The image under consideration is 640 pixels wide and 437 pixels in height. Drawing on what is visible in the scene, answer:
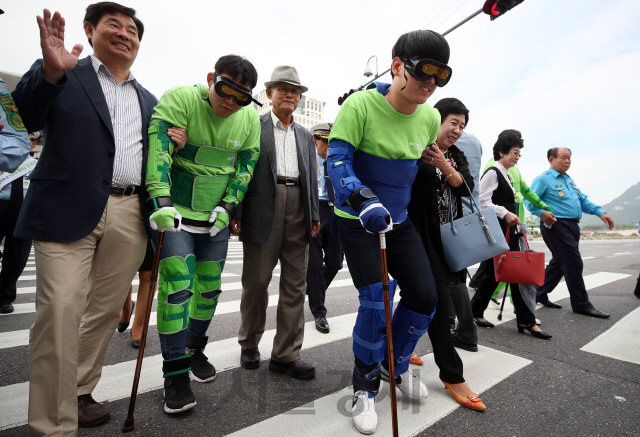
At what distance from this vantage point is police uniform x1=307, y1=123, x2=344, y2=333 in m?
4.04

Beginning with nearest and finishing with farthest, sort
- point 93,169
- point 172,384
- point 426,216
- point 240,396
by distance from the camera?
point 93,169 → point 172,384 → point 240,396 → point 426,216

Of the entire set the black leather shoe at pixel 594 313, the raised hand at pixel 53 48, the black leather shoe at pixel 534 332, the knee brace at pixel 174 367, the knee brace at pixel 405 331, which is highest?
the raised hand at pixel 53 48

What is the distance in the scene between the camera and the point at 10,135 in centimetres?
168

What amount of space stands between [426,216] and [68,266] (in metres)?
2.17

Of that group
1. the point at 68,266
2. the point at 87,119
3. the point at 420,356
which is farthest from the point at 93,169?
the point at 420,356

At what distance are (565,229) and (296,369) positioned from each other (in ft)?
14.5

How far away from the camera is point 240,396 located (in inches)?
90.4

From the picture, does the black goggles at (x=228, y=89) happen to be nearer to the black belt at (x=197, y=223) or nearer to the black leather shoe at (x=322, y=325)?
the black belt at (x=197, y=223)

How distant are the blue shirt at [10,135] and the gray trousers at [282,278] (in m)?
1.53

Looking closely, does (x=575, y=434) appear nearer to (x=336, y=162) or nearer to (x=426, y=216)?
(x=426, y=216)

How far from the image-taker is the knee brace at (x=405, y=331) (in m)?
2.25

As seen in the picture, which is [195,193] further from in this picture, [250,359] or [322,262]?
[322,262]

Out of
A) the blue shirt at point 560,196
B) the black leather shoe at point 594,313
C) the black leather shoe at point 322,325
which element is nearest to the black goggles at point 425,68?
the black leather shoe at point 322,325

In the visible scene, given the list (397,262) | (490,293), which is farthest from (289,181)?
(490,293)
